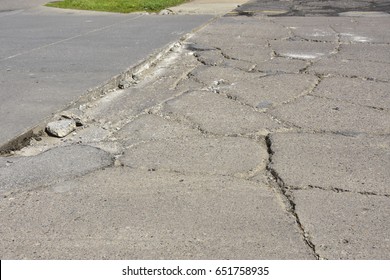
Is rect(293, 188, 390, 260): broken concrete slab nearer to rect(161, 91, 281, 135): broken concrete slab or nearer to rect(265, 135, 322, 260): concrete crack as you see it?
rect(265, 135, 322, 260): concrete crack

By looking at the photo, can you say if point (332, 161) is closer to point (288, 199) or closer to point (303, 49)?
point (288, 199)

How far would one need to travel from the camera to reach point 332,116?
4.65 meters

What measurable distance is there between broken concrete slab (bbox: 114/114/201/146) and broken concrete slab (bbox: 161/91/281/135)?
133 millimetres

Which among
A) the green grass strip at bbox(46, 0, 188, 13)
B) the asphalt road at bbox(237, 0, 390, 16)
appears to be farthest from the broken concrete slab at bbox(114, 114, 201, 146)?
the green grass strip at bbox(46, 0, 188, 13)

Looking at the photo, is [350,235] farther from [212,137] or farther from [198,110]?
[198,110]

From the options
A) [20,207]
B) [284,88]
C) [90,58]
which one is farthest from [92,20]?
[20,207]

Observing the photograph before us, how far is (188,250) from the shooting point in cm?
270

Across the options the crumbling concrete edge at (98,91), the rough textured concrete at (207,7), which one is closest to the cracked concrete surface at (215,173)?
the crumbling concrete edge at (98,91)

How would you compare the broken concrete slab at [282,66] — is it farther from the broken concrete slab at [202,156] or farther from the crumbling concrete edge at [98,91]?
the broken concrete slab at [202,156]

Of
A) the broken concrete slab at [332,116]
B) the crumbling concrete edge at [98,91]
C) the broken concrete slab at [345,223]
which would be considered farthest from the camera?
the broken concrete slab at [332,116]

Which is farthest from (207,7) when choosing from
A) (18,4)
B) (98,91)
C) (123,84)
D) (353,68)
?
(98,91)

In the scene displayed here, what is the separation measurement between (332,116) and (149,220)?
2.26 m

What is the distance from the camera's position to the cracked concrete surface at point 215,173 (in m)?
2.79

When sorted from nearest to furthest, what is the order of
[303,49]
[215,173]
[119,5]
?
[215,173] < [303,49] < [119,5]
